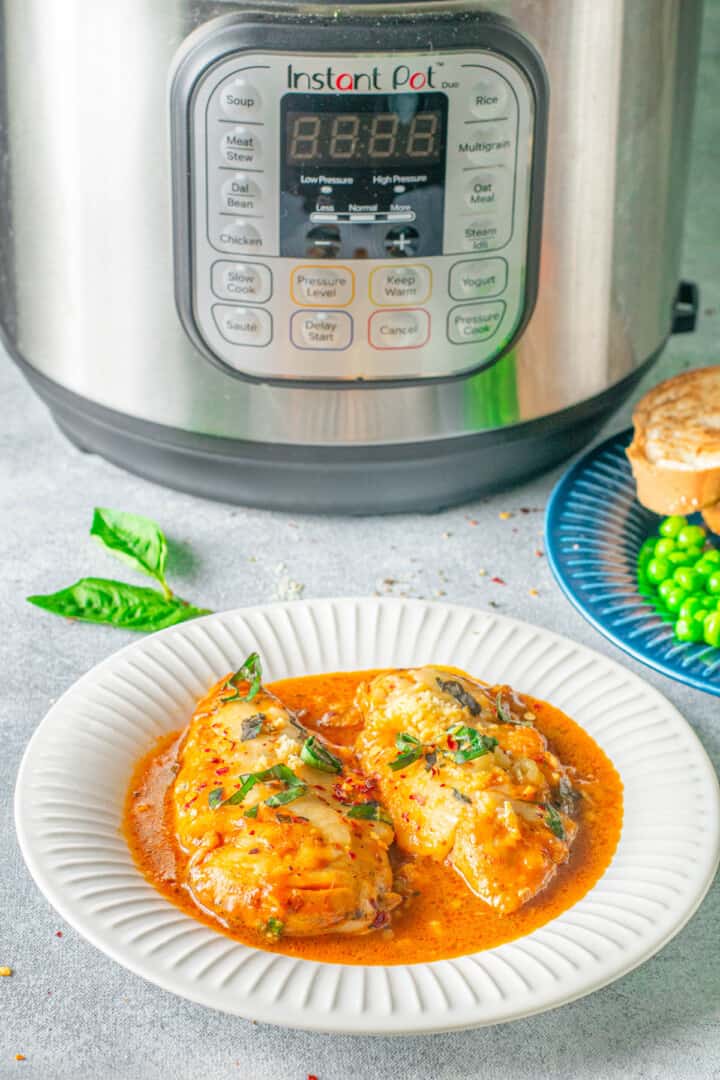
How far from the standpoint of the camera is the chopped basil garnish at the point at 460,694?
35.7 inches

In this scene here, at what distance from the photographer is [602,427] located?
1.35 metres

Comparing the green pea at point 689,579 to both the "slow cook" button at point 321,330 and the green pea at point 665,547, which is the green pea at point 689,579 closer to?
the green pea at point 665,547

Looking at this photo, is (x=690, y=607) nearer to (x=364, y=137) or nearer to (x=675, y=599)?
(x=675, y=599)

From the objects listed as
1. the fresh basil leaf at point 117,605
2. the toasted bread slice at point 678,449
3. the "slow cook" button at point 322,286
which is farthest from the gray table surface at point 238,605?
the "slow cook" button at point 322,286

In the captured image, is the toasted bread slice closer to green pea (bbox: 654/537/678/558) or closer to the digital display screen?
green pea (bbox: 654/537/678/558)

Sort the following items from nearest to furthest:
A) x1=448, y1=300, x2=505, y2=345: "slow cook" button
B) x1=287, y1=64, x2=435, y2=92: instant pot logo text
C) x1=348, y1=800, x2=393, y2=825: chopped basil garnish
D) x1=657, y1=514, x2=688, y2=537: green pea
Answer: x1=348, y1=800, x2=393, y2=825: chopped basil garnish
x1=287, y1=64, x2=435, y2=92: instant pot logo text
x1=448, y1=300, x2=505, y2=345: "slow cook" button
x1=657, y1=514, x2=688, y2=537: green pea

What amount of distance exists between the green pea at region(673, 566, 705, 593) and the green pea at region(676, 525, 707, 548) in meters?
0.05

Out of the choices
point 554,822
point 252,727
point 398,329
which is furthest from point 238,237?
point 554,822

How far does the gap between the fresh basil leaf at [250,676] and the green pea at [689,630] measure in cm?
35

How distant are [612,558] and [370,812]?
17.7 inches

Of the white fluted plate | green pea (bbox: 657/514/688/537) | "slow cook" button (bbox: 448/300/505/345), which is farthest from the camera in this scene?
green pea (bbox: 657/514/688/537)

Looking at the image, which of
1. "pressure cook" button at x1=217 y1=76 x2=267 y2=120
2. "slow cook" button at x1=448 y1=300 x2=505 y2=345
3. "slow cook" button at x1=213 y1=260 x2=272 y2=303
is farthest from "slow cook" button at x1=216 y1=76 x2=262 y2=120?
"slow cook" button at x1=448 y1=300 x2=505 y2=345

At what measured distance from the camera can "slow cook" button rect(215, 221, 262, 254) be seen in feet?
3.49

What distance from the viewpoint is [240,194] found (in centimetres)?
105
